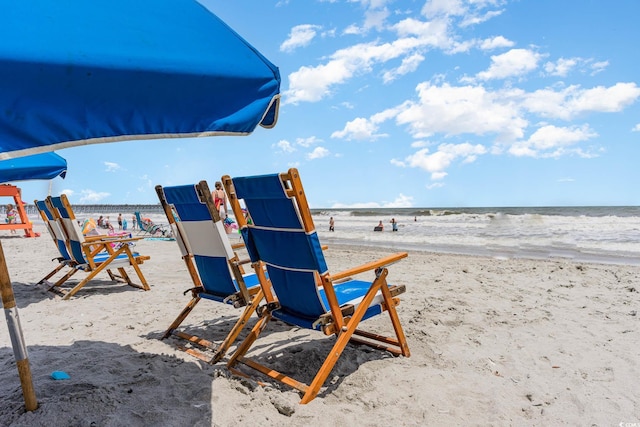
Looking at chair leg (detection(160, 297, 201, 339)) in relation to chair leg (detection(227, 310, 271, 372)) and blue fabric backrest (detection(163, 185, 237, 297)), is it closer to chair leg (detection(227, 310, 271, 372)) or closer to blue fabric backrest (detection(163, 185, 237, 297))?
blue fabric backrest (detection(163, 185, 237, 297))

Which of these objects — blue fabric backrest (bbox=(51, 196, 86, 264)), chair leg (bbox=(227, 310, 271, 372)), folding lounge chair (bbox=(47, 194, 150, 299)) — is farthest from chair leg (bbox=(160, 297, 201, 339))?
blue fabric backrest (bbox=(51, 196, 86, 264))

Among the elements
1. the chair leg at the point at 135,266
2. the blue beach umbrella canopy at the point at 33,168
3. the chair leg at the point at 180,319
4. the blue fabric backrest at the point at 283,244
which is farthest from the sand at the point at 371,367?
the blue beach umbrella canopy at the point at 33,168

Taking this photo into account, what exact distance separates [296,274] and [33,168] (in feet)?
11.3

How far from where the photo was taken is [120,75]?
58.1 inches

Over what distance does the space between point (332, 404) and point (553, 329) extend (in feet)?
7.96

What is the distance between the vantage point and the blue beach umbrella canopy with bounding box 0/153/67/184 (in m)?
4.20

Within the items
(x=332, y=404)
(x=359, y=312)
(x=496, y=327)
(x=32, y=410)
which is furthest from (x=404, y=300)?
(x=32, y=410)

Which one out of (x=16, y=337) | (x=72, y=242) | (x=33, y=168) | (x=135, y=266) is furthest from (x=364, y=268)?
(x=72, y=242)

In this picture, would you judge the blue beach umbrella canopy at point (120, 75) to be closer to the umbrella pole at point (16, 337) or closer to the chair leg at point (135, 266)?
the umbrella pole at point (16, 337)

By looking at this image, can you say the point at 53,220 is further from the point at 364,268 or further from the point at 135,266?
the point at 364,268

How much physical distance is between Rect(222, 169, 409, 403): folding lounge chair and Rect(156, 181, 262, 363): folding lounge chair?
0.79 feet

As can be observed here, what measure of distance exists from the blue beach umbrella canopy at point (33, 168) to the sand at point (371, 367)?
1464 millimetres

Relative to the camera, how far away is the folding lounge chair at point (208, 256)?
3.23 meters

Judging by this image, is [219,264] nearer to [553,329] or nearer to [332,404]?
[332,404]
